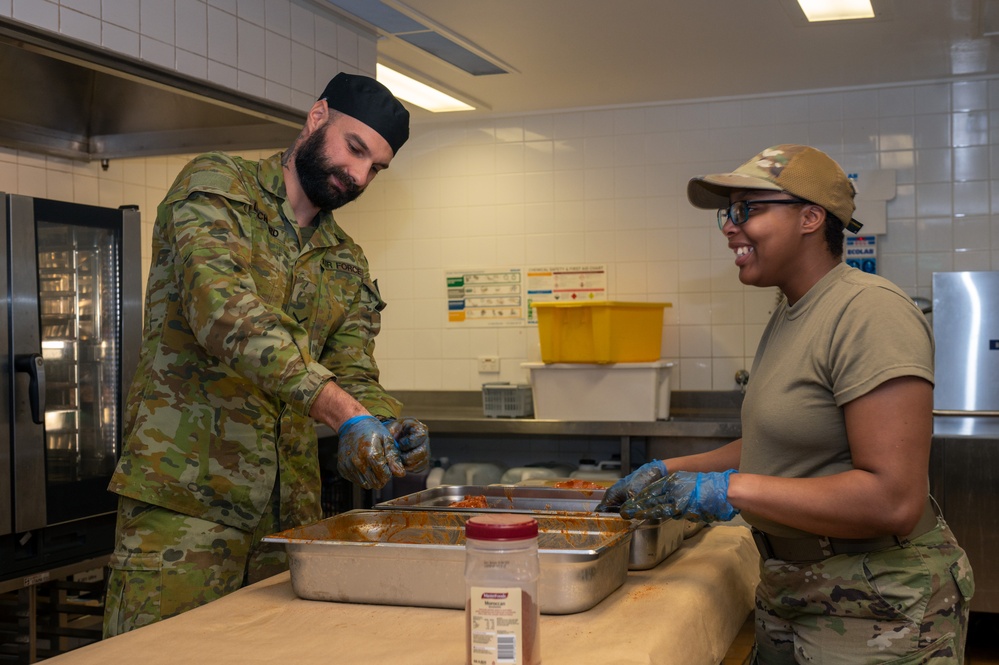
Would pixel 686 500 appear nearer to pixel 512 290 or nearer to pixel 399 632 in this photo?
pixel 399 632

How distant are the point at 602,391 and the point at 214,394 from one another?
2901 mm

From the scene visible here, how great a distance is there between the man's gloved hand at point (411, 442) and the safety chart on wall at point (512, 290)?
3.65m

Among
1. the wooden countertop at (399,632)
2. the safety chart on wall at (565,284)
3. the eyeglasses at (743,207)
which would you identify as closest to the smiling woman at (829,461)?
the eyeglasses at (743,207)

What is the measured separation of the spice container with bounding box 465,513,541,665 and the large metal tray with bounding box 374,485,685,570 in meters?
0.67

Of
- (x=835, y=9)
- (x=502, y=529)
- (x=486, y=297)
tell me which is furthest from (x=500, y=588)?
(x=486, y=297)

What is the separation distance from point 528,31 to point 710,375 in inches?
85.5

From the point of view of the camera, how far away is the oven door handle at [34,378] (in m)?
3.21

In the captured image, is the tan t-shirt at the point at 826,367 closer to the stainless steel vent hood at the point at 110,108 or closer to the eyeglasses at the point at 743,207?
the eyeglasses at the point at 743,207

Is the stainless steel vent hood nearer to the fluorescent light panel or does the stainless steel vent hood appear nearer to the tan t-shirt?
the fluorescent light panel

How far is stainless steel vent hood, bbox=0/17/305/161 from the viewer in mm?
2900

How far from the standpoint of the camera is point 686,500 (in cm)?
177

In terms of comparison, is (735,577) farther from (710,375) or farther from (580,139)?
(580,139)

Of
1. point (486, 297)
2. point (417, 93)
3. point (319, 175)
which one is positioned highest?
point (417, 93)

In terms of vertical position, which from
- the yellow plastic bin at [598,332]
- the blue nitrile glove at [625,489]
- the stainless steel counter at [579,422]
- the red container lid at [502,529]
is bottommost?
the stainless steel counter at [579,422]
